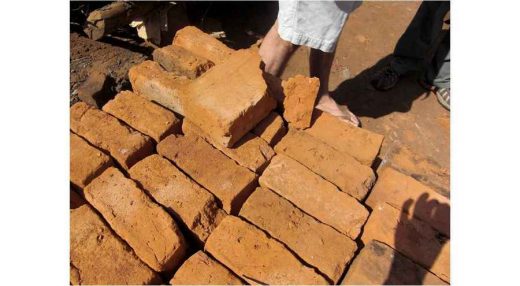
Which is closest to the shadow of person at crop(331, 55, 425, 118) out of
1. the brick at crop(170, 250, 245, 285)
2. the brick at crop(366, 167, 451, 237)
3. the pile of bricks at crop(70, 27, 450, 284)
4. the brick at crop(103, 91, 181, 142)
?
the pile of bricks at crop(70, 27, 450, 284)

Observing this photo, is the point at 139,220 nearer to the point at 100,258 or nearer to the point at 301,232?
the point at 100,258

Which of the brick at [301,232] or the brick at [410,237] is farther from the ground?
the brick at [410,237]

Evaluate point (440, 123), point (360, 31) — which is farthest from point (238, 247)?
point (360, 31)

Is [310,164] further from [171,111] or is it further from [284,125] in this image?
[171,111]

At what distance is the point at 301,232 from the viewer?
5.99 feet

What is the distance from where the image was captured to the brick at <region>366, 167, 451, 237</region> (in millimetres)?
1898

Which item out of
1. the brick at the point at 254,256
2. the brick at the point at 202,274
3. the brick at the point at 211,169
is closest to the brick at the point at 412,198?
the brick at the point at 254,256

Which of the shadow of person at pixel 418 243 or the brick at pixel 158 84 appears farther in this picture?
the brick at pixel 158 84

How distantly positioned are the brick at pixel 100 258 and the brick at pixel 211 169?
494mm

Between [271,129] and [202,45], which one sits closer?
[271,129]

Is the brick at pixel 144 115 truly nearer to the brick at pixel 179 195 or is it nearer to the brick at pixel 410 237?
the brick at pixel 179 195

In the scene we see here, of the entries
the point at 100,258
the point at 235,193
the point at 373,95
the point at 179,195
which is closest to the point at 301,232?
the point at 235,193

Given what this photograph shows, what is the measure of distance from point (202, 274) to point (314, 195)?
706 mm

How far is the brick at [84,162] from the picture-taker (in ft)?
6.30
